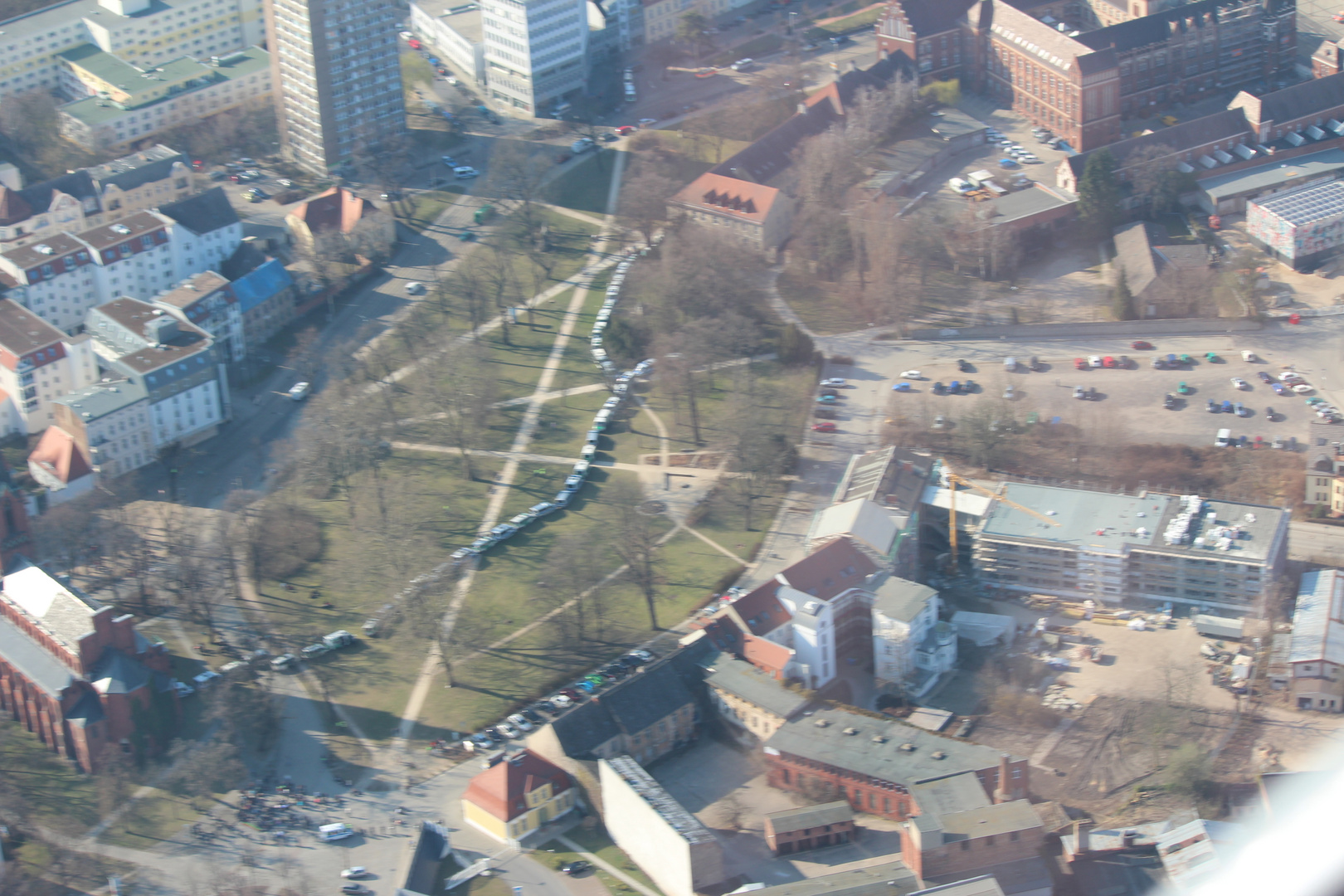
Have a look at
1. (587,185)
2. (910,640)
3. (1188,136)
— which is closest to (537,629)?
(910,640)

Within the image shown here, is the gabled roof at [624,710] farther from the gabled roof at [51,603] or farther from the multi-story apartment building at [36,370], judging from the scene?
the multi-story apartment building at [36,370]

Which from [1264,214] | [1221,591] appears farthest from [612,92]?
[1221,591]

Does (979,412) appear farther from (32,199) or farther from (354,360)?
(32,199)

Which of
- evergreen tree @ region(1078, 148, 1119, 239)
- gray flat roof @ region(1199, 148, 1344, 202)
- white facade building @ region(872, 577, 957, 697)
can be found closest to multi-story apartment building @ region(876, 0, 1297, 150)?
evergreen tree @ region(1078, 148, 1119, 239)

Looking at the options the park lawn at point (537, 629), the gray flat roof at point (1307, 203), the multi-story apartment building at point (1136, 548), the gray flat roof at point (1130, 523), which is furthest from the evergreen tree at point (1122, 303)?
the park lawn at point (537, 629)

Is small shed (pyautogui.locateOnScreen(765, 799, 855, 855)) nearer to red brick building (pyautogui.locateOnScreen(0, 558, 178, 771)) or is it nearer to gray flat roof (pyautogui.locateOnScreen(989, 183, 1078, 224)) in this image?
red brick building (pyautogui.locateOnScreen(0, 558, 178, 771))

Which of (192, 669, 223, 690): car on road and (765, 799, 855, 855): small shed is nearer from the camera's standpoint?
(765, 799, 855, 855): small shed
